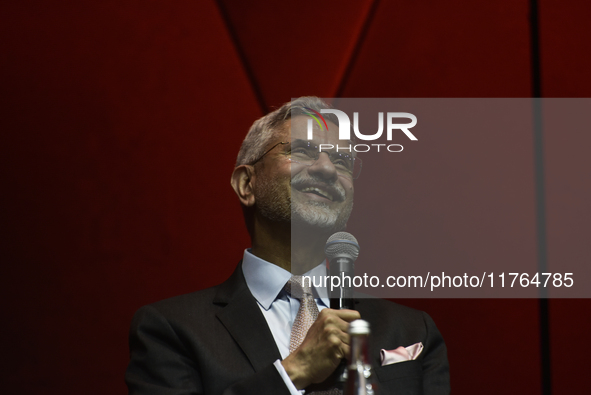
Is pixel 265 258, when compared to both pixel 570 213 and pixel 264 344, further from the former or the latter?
pixel 570 213

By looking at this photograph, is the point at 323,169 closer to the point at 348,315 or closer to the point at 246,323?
the point at 246,323

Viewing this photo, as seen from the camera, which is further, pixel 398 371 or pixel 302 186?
pixel 302 186

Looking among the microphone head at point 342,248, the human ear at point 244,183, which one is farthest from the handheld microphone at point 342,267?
the human ear at point 244,183

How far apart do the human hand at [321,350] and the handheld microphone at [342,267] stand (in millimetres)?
24

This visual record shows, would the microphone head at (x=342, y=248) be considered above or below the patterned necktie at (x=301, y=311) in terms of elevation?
above

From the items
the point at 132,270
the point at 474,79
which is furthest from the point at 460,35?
the point at 132,270

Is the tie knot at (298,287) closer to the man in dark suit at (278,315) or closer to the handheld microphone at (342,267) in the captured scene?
the man in dark suit at (278,315)

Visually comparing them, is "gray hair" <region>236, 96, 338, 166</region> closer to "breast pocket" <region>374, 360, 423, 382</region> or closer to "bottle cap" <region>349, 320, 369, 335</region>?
"breast pocket" <region>374, 360, 423, 382</region>

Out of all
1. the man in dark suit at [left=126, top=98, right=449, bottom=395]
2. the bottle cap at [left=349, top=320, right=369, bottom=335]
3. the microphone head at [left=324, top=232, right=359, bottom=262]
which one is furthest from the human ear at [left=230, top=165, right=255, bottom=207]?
the bottle cap at [left=349, top=320, right=369, bottom=335]

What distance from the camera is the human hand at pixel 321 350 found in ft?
3.54

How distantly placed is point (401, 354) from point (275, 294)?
35 cm

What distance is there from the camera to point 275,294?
58.0 inches

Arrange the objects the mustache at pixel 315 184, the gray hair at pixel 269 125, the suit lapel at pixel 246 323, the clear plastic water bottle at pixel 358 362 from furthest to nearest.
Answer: the gray hair at pixel 269 125 → the mustache at pixel 315 184 → the suit lapel at pixel 246 323 → the clear plastic water bottle at pixel 358 362

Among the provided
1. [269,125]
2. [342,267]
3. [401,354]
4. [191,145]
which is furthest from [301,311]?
[191,145]
